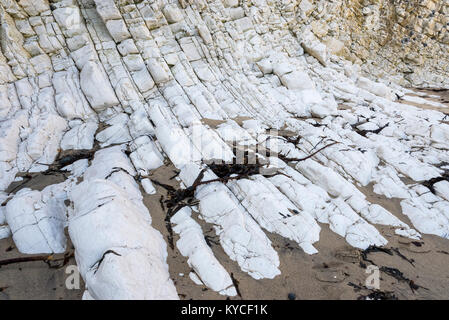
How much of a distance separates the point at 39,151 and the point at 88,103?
2.13 meters

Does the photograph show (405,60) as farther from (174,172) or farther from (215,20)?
(174,172)

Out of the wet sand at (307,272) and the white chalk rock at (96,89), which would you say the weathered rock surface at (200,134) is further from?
the wet sand at (307,272)

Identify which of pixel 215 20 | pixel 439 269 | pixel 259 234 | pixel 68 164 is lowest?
pixel 439 269

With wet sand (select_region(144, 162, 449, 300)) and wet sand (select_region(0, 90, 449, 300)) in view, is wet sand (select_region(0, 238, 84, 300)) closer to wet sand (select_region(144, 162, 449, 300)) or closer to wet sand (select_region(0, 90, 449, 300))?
wet sand (select_region(0, 90, 449, 300))

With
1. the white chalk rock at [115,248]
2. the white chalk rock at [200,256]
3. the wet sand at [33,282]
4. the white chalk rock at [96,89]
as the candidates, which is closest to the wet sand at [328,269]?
the white chalk rock at [200,256]

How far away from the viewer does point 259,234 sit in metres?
4.92

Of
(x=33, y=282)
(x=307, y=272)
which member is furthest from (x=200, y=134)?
(x=33, y=282)

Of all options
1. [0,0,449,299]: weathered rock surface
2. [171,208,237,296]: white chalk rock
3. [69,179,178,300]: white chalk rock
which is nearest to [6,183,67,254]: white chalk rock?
[0,0,449,299]: weathered rock surface

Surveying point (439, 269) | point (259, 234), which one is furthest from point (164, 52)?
point (439, 269)

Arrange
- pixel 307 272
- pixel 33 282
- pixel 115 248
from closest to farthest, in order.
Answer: pixel 115 248
pixel 33 282
pixel 307 272

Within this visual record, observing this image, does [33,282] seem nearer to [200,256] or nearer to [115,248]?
[115,248]

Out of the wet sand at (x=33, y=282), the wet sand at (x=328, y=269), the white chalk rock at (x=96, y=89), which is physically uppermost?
the white chalk rock at (x=96, y=89)

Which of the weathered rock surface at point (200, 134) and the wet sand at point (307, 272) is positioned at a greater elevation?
the weathered rock surface at point (200, 134)

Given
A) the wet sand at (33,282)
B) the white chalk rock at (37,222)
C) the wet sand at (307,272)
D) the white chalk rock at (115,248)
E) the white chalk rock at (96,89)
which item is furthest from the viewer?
the white chalk rock at (96,89)
